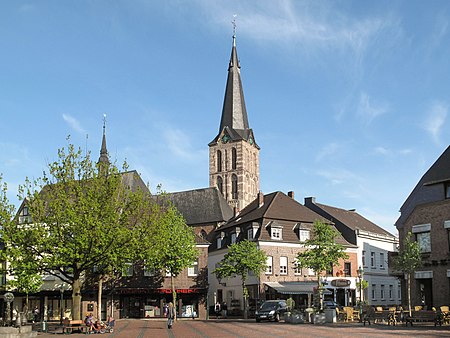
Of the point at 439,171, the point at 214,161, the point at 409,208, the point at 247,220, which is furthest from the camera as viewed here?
the point at 214,161

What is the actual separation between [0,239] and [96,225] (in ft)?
20.2

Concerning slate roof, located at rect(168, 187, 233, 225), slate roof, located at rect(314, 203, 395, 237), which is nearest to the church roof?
slate roof, located at rect(168, 187, 233, 225)

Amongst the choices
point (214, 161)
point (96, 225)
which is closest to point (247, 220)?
point (96, 225)

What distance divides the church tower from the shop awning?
50.7 meters

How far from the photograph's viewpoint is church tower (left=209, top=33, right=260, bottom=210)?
105m

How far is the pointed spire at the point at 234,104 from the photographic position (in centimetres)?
10538

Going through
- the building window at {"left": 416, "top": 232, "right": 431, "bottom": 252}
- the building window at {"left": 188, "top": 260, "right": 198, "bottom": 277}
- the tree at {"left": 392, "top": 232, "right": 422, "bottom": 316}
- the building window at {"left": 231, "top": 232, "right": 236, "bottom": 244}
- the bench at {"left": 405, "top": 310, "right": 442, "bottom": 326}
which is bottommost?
the bench at {"left": 405, "top": 310, "right": 442, "bottom": 326}

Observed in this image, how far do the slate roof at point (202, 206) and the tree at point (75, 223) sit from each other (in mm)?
37662

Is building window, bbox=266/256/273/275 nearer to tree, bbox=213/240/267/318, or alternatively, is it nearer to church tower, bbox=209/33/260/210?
tree, bbox=213/240/267/318

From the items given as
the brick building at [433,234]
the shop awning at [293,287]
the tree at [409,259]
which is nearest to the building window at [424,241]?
the brick building at [433,234]

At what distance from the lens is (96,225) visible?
3434 centimetres

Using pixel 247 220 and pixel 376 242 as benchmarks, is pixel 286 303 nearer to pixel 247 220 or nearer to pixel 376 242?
pixel 247 220

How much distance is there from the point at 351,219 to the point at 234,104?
1780 inches

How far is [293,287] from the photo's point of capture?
5234 cm
